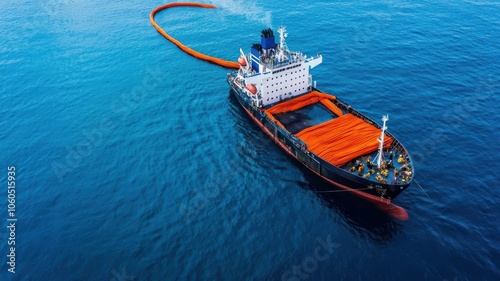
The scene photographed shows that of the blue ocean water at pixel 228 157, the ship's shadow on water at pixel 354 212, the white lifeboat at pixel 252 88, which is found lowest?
the ship's shadow on water at pixel 354 212

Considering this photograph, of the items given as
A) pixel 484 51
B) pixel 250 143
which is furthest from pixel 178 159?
pixel 484 51

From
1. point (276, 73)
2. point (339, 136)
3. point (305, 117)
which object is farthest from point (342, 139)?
point (276, 73)

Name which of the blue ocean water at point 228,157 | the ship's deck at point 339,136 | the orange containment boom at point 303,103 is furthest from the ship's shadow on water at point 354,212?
the orange containment boom at point 303,103

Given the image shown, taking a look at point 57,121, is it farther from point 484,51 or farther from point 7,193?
point 484,51

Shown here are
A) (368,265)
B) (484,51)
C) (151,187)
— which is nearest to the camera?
(368,265)

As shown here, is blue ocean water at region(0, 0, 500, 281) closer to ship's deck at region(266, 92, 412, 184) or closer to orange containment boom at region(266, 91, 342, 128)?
ship's deck at region(266, 92, 412, 184)

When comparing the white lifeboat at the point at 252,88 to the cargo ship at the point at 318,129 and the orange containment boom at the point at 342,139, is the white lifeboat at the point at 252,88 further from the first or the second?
the orange containment boom at the point at 342,139

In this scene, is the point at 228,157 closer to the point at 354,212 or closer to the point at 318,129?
the point at 318,129
